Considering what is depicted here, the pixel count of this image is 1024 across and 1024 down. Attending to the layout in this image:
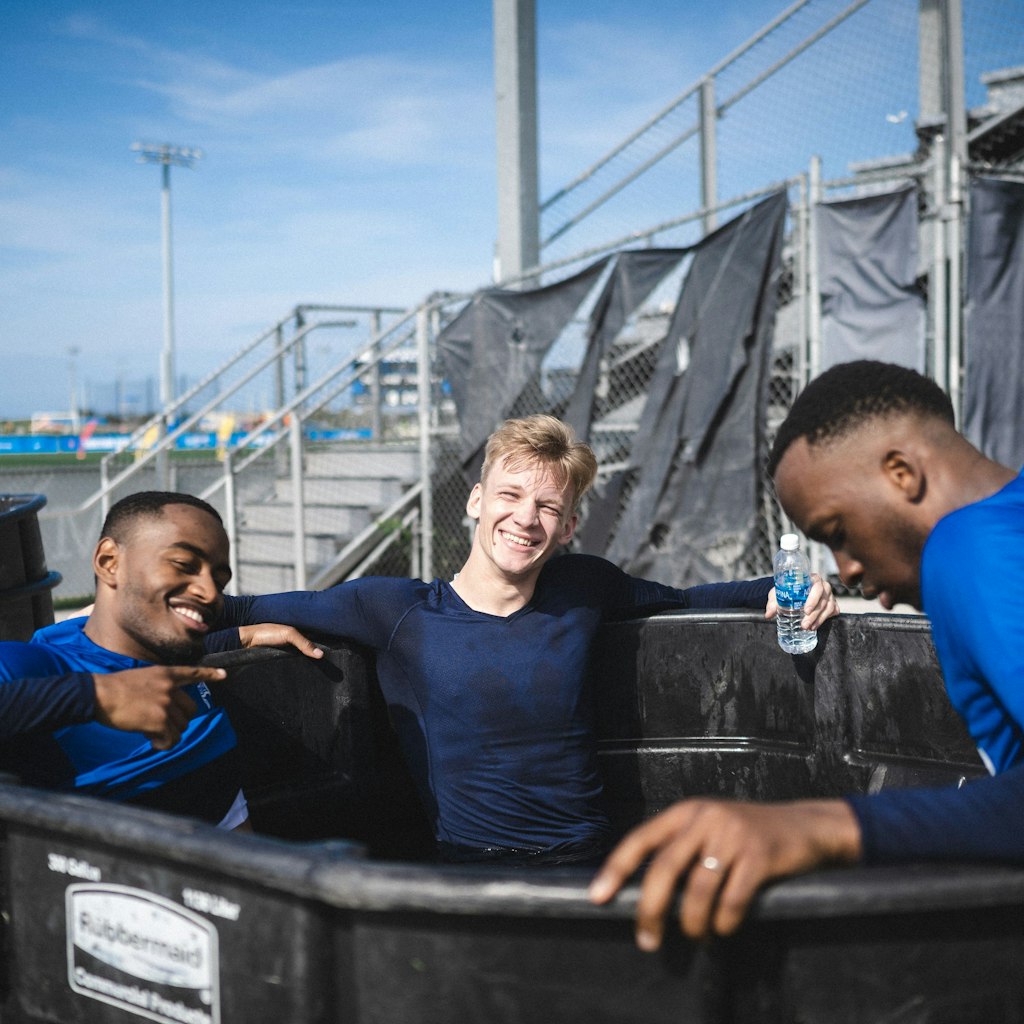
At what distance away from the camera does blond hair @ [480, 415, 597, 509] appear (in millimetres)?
2977

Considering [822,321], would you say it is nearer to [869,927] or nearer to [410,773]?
[410,773]

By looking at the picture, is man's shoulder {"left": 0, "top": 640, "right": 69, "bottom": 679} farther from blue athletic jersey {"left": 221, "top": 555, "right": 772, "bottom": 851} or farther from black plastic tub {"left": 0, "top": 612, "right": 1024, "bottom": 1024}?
blue athletic jersey {"left": 221, "top": 555, "right": 772, "bottom": 851}

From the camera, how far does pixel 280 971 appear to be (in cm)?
126

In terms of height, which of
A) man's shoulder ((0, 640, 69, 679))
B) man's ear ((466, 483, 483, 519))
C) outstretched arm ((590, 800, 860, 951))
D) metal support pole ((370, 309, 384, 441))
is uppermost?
metal support pole ((370, 309, 384, 441))

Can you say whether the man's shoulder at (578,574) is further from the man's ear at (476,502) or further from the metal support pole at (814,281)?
the metal support pole at (814,281)

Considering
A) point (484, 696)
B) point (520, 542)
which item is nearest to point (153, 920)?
point (484, 696)

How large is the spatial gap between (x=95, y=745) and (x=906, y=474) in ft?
5.58

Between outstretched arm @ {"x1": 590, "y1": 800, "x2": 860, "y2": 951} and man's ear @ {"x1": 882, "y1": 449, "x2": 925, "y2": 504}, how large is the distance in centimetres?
61

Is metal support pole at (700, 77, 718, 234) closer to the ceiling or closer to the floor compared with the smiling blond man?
closer to the ceiling

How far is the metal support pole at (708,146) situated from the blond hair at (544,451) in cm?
653

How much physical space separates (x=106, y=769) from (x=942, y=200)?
6.06 meters

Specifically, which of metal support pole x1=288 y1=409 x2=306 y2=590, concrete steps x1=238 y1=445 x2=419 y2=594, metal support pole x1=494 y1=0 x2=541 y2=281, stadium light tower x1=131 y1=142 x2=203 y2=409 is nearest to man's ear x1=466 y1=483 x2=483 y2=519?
metal support pole x1=288 y1=409 x2=306 y2=590

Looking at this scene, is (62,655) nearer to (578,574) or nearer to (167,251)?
(578,574)

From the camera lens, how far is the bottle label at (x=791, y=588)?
112 inches
